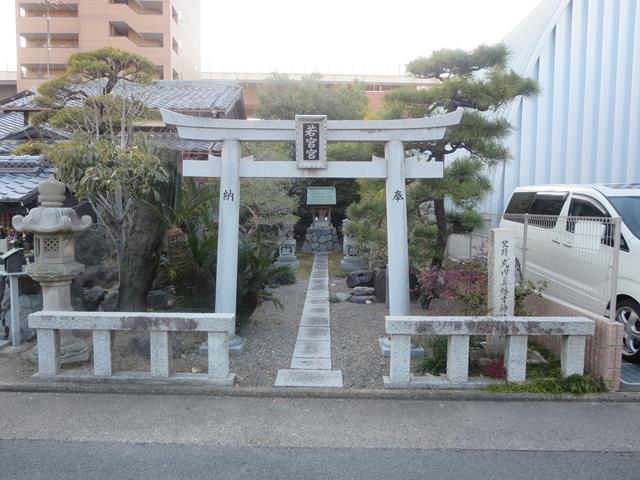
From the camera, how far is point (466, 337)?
512 cm

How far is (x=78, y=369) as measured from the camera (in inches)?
223

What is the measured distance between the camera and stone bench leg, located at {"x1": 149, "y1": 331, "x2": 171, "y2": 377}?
514cm

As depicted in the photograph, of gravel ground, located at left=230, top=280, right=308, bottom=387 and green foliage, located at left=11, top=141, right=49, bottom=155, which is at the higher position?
green foliage, located at left=11, top=141, right=49, bottom=155

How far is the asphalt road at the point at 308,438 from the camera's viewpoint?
3.58m

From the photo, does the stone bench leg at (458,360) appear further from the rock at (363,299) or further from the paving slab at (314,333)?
the rock at (363,299)

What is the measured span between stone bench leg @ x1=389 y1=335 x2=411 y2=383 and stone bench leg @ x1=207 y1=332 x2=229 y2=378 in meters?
1.79

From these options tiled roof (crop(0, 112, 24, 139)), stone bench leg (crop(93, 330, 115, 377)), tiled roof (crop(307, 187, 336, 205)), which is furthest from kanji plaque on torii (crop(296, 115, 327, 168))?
tiled roof (crop(0, 112, 24, 139))

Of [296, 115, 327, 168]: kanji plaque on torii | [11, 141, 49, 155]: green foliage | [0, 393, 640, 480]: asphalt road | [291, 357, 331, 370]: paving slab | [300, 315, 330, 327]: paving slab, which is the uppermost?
[11, 141, 49, 155]: green foliage

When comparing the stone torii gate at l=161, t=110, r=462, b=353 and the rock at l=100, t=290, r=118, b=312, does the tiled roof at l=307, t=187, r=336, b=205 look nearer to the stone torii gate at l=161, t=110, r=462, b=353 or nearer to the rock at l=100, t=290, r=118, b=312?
the rock at l=100, t=290, r=118, b=312

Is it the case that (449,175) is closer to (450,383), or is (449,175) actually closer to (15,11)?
(450,383)

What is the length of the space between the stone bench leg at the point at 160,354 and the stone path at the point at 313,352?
1205 millimetres

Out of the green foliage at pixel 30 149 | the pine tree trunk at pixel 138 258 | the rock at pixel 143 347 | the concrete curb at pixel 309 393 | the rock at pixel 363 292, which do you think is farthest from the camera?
the rock at pixel 363 292

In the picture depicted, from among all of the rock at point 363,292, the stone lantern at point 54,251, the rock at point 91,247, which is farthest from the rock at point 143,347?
the rock at point 363,292

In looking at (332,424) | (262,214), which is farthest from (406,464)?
(262,214)
